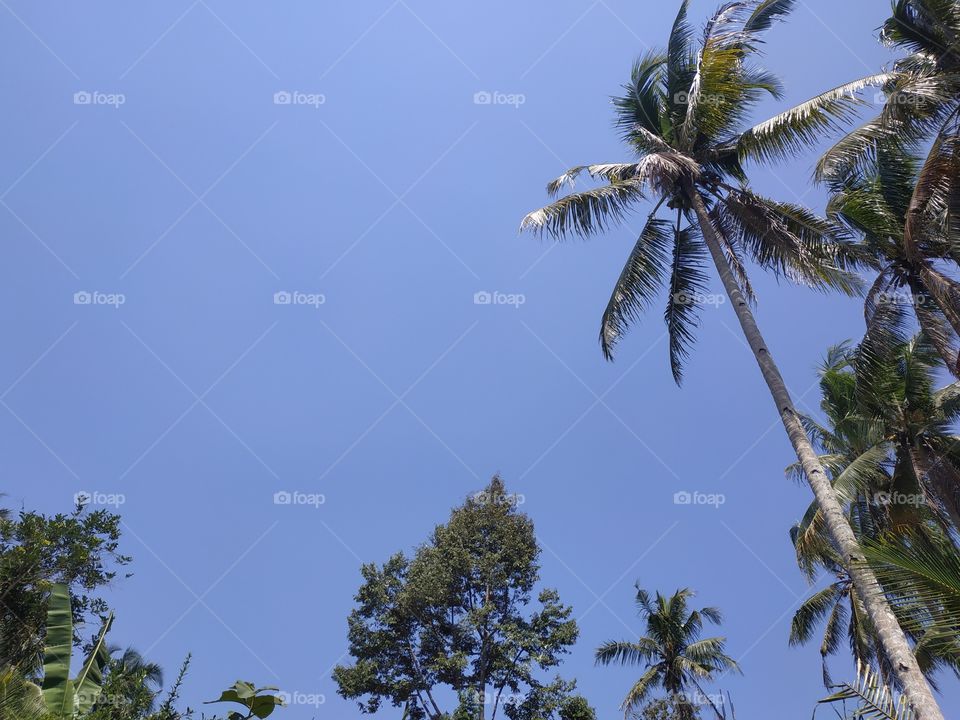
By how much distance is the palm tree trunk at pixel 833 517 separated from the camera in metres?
6.70

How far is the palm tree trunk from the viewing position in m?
6.70

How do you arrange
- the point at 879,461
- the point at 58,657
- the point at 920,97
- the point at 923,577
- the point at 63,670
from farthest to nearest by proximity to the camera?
the point at 879,461 → the point at 920,97 → the point at 58,657 → the point at 63,670 → the point at 923,577

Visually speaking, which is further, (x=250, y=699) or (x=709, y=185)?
(x=709, y=185)

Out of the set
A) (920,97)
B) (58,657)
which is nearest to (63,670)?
(58,657)

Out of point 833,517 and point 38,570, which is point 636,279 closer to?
point 833,517

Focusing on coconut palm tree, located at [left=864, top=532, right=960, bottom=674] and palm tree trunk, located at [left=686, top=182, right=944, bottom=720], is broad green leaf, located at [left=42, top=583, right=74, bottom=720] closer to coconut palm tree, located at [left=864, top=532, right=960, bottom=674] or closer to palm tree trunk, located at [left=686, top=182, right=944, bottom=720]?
coconut palm tree, located at [left=864, top=532, right=960, bottom=674]

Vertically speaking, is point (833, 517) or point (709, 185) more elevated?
point (709, 185)

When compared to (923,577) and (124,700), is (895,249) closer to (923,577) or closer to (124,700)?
(923,577)

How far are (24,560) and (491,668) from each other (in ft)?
45.4

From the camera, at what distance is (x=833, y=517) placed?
852cm

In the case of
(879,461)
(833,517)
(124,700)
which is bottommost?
(124,700)

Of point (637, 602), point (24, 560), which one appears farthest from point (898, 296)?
point (24, 560)

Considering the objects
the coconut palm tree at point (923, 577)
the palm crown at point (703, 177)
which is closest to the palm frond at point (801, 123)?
the palm crown at point (703, 177)

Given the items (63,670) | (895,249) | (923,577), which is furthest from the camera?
(895,249)
